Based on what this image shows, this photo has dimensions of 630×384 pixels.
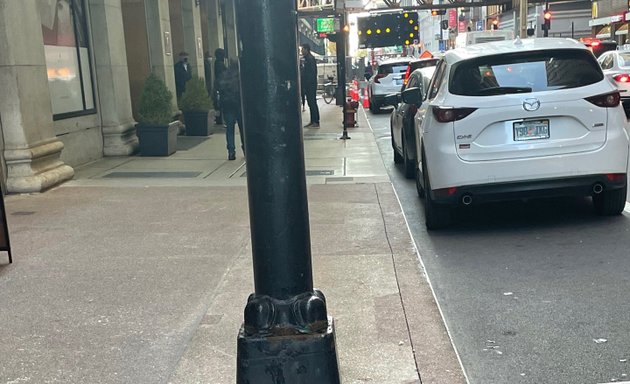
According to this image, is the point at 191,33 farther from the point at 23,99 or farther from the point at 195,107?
the point at 23,99

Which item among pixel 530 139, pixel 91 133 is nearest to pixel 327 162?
pixel 91 133

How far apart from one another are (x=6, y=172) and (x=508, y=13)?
57673 mm

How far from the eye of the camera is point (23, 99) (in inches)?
358

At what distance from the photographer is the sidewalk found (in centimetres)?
398

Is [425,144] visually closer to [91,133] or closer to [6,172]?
[6,172]

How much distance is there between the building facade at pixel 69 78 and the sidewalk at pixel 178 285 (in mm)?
728

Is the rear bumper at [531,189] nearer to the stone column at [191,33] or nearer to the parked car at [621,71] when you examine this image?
the parked car at [621,71]

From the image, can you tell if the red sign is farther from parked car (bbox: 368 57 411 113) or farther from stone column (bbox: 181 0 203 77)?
stone column (bbox: 181 0 203 77)

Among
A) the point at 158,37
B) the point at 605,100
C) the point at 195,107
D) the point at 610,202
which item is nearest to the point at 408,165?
the point at 610,202

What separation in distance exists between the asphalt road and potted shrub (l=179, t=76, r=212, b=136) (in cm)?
958

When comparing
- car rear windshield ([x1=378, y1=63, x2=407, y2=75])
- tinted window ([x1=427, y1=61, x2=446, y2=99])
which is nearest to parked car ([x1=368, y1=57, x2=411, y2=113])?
car rear windshield ([x1=378, y1=63, x2=407, y2=75])

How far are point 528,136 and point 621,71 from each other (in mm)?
11760

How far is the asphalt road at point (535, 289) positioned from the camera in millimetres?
3896

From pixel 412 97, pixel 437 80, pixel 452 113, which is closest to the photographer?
pixel 452 113
